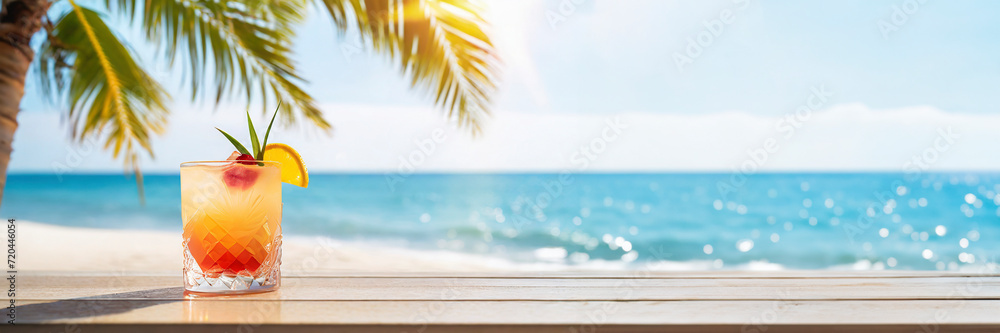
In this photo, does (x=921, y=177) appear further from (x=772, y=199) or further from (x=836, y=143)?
(x=772, y=199)

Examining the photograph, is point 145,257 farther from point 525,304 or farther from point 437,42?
point 525,304

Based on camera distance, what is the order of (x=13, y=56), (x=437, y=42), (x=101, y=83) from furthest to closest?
(x=101, y=83), (x=437, y=42), (x=13, y=56)

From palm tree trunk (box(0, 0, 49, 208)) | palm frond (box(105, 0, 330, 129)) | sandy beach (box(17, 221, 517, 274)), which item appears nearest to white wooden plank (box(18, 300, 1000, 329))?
palm tree trunk (box(0, 0, 49, 208))

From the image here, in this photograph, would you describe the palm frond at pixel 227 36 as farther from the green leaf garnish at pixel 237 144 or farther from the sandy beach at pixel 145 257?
the sandy beach at pixel 145 257

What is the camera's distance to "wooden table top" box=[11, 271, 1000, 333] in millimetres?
721

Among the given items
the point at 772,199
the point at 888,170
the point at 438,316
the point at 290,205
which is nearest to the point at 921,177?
the point at 888,170

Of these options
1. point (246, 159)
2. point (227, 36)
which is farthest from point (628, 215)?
point (246, 159)

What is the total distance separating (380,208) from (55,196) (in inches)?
405

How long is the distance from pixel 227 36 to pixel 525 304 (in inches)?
105

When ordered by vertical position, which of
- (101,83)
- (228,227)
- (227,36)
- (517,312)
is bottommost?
(517,312)

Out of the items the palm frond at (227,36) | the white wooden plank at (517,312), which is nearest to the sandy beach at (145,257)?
the palm frond at (227,36)

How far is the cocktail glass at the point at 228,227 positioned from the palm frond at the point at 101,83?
2291mm

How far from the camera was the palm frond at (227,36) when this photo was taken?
9.39 feet

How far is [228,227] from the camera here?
959 millimetres
